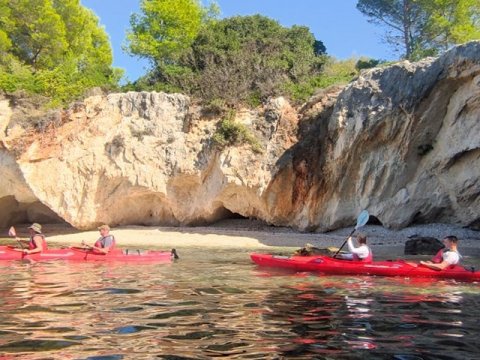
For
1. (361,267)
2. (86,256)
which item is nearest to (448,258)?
(361,267)

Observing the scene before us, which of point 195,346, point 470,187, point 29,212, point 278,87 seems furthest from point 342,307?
point 29,212

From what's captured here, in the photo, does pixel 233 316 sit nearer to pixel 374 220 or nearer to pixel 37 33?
pixel 374 220

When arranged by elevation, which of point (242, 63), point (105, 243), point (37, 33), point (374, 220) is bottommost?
point (105, 243)

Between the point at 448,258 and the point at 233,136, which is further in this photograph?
the point at 233,136

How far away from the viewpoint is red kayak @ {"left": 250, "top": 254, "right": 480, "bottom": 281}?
998 centimetres

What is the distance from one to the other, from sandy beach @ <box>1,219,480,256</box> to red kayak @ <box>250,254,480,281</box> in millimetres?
4037

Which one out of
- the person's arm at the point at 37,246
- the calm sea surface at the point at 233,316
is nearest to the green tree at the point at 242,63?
the person's arm at the point at 37,246

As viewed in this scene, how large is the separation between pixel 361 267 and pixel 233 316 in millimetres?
5112

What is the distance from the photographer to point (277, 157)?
1989 centimetres

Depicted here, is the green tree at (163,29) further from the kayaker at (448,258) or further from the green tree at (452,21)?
the kayaker at (448,258)

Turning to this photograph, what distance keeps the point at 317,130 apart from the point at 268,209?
144 inches

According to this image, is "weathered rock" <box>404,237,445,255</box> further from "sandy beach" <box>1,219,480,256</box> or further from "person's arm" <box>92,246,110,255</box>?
"person's arm" <box>92,246,110,255</box>

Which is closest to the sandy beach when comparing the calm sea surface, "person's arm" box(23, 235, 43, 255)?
"person's arm" box(23, 235, 43, 255)

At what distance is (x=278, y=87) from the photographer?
21.6 metres
